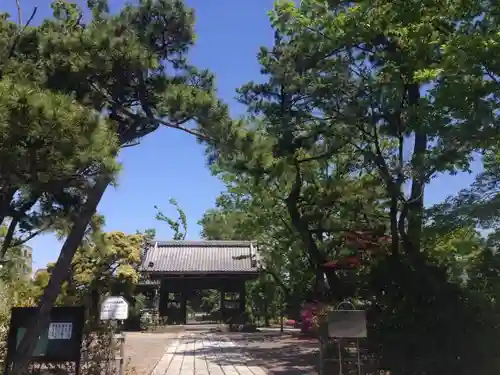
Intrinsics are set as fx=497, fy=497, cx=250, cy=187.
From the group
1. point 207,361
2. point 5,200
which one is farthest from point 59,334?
point 207,361

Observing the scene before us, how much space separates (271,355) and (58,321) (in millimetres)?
7923

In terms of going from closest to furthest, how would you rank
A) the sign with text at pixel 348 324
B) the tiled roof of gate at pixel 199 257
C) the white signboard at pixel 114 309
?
the sign with text at pixel 348 324
the white signboard at pixel 114 309
the tiled roof of gate at pixel 199 257

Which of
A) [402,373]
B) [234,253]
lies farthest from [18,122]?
Result: [234,253]

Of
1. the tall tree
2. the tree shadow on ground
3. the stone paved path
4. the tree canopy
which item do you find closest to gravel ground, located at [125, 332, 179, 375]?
the stone paved path

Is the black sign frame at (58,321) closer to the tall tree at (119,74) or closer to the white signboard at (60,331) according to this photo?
the white signboard at (60,331)

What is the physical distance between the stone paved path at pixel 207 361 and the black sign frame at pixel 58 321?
3.27 m

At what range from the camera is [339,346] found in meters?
8.84

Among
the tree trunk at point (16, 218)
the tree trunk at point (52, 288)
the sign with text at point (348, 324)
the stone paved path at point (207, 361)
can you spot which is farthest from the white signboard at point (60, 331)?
the sign with text at point (348, 324)

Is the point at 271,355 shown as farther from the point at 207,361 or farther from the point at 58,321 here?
the point at 58,321

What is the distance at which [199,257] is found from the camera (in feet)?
96.1

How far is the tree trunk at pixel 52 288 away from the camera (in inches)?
272

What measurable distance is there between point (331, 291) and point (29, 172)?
934 centimetres

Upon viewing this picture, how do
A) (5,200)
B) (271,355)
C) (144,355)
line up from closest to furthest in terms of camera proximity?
(5,200) < (144,355) < (271,355)

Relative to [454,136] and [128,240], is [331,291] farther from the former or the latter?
[128,240]
